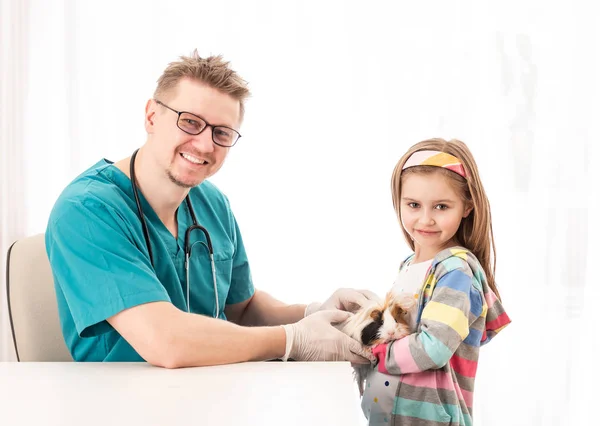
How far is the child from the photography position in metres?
1.35

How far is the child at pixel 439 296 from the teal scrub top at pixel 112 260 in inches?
20.6

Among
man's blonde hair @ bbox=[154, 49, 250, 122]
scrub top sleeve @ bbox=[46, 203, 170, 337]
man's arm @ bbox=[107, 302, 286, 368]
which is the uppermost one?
man's blonde hair @ bbox=[154, 49, 250, 122]

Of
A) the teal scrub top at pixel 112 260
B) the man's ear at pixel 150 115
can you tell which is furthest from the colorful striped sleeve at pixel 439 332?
the man's ear at pixel 150 115

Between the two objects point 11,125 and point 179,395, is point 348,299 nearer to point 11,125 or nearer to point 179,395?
point 179,395

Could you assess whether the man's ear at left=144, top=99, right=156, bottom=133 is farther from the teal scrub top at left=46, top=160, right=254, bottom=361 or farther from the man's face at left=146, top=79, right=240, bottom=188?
the teal scrub top at left=46, top=160, right=254, bottom=361

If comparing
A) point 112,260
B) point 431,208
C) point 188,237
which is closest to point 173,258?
point 188,237

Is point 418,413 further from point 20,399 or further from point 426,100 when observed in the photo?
point 426,100

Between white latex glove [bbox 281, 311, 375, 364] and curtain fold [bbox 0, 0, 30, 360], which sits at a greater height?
curtain fold [bbox 0, 0, 30, 360]

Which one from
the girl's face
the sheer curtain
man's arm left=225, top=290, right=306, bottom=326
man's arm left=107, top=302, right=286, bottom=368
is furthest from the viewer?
the sheer curtain

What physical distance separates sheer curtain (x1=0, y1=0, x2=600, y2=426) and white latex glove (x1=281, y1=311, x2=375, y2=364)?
4.07 feet

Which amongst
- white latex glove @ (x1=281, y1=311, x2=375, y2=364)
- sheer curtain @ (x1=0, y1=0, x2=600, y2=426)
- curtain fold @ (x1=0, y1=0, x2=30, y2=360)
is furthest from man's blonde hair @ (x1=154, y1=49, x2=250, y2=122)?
curtain fold @ (x1=0, y1=0, x2=30, y2=360)

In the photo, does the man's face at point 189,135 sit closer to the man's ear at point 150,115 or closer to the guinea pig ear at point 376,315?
the man's ear at point 150,115

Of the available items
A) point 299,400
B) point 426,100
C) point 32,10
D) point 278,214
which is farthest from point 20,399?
point 32,10

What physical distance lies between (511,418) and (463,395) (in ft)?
4.20
